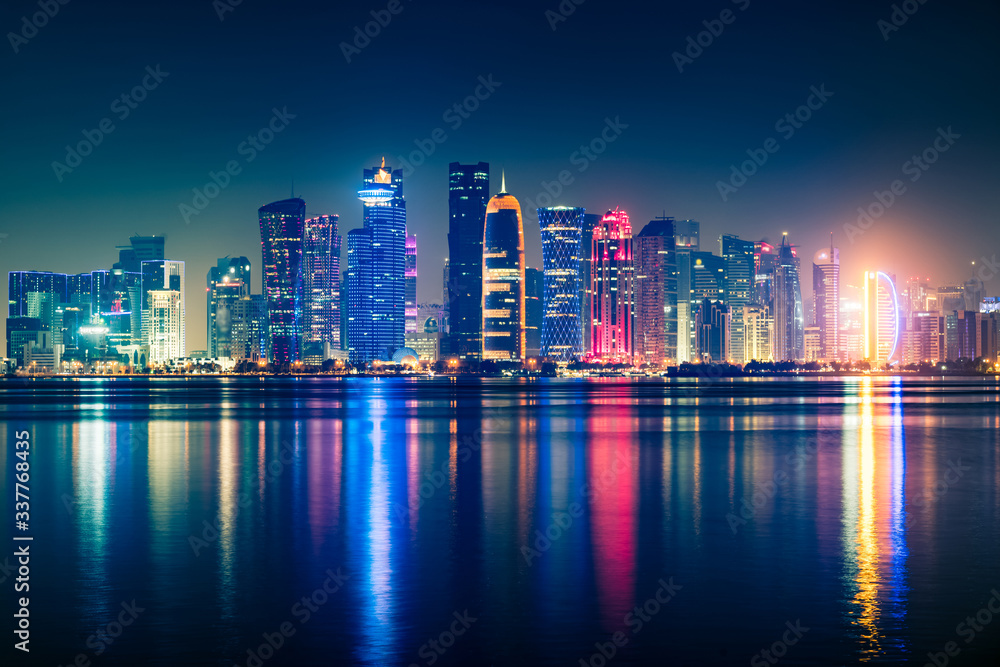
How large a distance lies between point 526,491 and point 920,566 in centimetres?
1818

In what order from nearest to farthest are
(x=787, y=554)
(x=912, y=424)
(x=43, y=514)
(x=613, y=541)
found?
(x=787, y=554) → (x=613, y=541) → (x=43, y=514) → (x=912, y=424)

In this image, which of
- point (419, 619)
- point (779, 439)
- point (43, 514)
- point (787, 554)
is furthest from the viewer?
point (779, 439)

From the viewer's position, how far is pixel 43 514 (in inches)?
1391

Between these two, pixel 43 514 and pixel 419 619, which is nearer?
pixel 419 619

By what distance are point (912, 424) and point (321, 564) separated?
70342 millimetres

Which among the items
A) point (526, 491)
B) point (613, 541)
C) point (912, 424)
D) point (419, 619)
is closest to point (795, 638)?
point (419, 619)

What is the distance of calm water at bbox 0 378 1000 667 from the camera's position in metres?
18.8

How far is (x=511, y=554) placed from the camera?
27.4 metres

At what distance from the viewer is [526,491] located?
1598 inches

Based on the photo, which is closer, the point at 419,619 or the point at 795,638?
the point at 795,638

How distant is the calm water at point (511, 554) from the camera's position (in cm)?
1883

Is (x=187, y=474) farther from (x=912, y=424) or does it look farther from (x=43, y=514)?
(x=912, y=424)

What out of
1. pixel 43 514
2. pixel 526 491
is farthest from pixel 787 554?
pixel 43 514

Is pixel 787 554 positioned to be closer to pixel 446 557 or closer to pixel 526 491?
pixel 446 557
